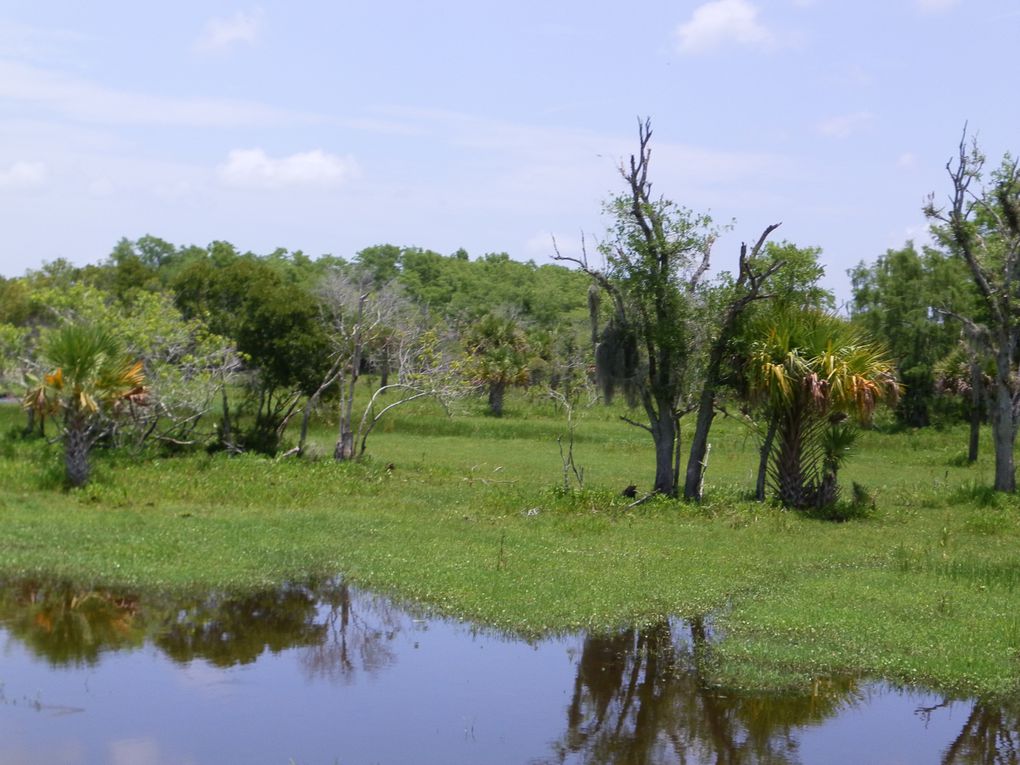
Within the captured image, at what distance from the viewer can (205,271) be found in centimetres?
2994

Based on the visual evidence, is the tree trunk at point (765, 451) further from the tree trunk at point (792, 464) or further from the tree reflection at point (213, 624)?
the tree reflection at point (213, 624)

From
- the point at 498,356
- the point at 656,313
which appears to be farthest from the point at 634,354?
the point at 498,356

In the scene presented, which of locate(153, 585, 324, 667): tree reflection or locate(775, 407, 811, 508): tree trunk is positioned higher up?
locate(775, 407, 811, 508): tree trunk

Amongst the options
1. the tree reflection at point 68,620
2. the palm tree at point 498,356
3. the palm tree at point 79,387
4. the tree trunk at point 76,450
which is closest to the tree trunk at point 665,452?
the palm tree at point 79,387

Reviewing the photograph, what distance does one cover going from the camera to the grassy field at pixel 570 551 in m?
12.1

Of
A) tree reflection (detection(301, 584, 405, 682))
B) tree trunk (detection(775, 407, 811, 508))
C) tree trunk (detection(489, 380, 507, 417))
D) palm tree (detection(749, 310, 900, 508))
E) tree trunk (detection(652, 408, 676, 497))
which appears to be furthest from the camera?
tree trunk (detection(489, 380, 507, 417))

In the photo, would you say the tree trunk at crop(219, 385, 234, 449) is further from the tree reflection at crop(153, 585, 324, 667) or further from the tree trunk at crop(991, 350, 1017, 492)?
the tree trunk at crop(991, 350, 1017, 492)

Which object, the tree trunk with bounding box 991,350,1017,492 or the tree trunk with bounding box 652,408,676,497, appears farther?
the tree trunk with bounding box 991,350,1017,492

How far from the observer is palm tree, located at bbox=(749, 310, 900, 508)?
20.0 m

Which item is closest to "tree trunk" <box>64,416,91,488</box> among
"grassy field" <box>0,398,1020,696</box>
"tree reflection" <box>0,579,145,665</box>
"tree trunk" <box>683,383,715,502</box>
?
"grassy field" <box>0,398,1020,696</box>

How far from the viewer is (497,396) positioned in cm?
4612

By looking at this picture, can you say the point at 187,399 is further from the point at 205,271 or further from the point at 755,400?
the point at 755,400

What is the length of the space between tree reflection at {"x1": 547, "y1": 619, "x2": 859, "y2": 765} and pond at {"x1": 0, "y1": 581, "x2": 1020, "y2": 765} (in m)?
0.02

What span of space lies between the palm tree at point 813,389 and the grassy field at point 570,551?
103 cm
